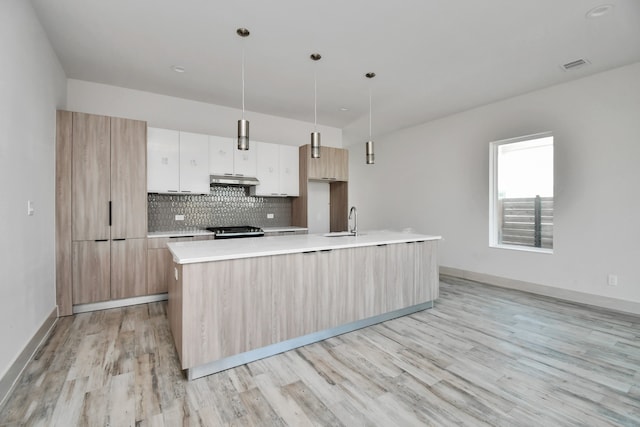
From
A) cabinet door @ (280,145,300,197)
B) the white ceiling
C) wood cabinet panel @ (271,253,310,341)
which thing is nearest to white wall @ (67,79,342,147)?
the white ceiling

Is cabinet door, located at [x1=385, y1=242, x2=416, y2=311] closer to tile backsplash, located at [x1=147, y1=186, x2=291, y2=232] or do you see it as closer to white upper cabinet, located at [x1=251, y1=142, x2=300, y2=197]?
white upper cabinet, located at [x1=251, y1=142, x2=300, y2=197]

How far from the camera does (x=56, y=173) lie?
327 centimetres

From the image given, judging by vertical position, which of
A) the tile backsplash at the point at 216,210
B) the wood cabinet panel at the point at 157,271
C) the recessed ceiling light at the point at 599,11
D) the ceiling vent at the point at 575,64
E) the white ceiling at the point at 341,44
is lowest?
the wood cabinet panel at the point at 157,271

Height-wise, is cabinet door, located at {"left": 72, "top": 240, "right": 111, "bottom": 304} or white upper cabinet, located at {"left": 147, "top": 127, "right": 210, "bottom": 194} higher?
white upper cabinet, located at {"left": 147, "top": 127, "right": 210, "bottom": 194}

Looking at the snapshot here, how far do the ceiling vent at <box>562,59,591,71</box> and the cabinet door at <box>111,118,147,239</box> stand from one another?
206 inches

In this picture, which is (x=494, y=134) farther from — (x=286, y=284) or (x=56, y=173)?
(x=56, y=173)

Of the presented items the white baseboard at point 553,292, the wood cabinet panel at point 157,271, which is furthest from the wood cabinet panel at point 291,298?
the white baseboard at point 553,292

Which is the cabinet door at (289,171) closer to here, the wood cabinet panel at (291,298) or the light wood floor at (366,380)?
the wood cabinet panel at (291,298)

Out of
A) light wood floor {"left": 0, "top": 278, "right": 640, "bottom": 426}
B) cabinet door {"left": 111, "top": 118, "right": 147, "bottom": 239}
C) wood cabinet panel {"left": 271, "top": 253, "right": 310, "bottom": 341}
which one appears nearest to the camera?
light wood floor {"left": 0, "top": 278, "right": 640, "bottom": 426}

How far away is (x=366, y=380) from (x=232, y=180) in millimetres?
3422

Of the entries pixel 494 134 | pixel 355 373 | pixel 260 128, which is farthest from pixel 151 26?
pixel 494 134

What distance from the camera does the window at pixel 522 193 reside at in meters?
4.28

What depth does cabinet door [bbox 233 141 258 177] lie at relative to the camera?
183 inches

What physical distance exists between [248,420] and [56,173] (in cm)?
342
